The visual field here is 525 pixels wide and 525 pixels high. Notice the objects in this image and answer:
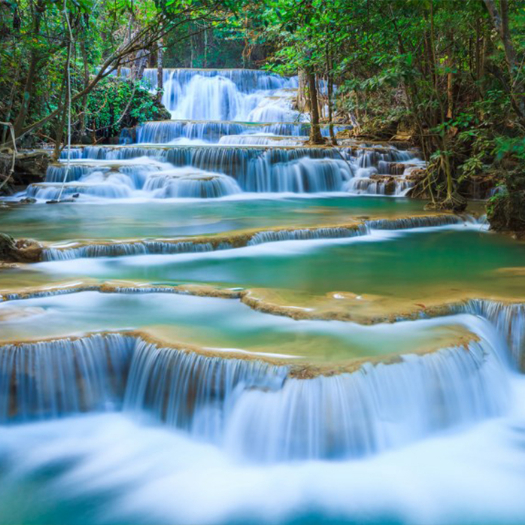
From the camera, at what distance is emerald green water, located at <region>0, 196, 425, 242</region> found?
9203 mm

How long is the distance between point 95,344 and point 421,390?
240 cm

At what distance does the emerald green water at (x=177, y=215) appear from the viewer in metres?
9.20

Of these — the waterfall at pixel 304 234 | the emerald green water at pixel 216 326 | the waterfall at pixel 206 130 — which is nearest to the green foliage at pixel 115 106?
the waterfall at pixel 206 130

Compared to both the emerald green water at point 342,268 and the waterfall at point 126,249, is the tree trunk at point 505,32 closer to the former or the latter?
the emerald green water at point 342,268

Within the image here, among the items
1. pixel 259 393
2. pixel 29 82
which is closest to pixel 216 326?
pixel 259 393

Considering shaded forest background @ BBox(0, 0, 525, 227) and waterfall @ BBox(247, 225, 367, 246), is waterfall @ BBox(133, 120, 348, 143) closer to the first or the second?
shaded forest background @ BBox(0, 0, 525, 227)

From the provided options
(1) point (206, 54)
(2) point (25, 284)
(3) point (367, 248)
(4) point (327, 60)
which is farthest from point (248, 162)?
(1) point (206, 54)

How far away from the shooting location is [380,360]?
436 centimetres

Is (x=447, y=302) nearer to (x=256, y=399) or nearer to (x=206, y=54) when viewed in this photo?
(x=256, y=399)

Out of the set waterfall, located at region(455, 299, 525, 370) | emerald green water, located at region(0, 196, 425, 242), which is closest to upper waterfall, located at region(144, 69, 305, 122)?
emerald green water, located at region(0, 196, 425, 242)

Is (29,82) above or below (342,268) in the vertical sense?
above

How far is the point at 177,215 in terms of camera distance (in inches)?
432

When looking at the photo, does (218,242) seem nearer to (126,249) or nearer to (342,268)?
(126,249)

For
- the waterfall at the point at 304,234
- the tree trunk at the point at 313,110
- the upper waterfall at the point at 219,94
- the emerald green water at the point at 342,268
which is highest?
the upper waterfall at the point at 219,94
